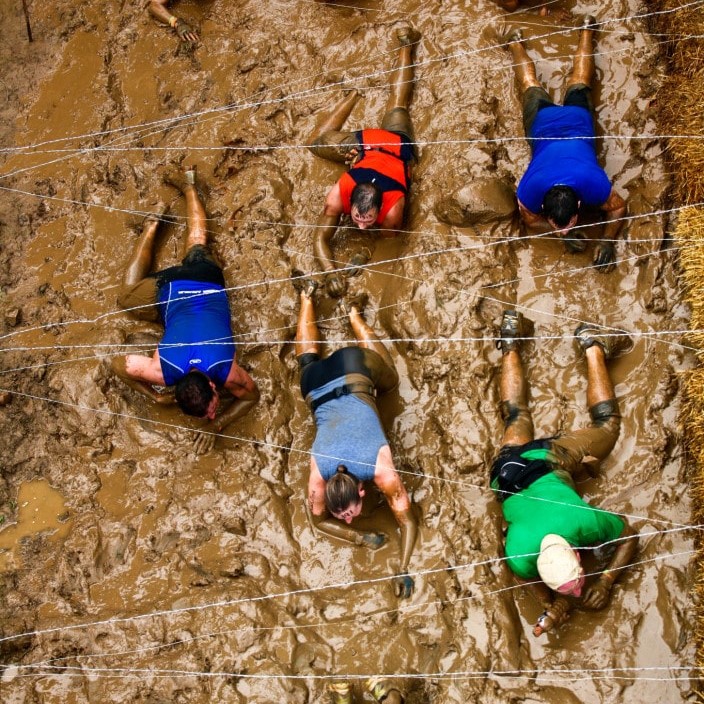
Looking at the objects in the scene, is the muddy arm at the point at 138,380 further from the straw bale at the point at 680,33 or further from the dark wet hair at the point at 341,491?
the straw bale at the point at 680,33

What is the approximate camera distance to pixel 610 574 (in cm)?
511

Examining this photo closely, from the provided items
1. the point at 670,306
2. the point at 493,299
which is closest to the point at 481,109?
the point at 493,299

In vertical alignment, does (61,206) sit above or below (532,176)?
above

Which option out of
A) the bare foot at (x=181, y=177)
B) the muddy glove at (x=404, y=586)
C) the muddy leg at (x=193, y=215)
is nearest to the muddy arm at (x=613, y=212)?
the muddy glove at (x=404, y=586)

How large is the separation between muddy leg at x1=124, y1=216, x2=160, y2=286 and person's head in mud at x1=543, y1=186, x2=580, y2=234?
12.2ft

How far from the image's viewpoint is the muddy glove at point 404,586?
5438 millimetres

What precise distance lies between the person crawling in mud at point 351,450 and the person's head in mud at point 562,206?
1.77m

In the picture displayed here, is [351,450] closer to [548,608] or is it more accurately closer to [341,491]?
[341,491]

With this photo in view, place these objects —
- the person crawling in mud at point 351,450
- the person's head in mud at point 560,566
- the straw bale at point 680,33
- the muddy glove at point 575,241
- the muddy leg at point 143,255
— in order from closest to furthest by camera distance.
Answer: the person's head in mud at point 560,566 < the person crawling in mud at point 351,450 < the muddy glove at point 575,241 < the straw bale at point 680,33 < the muddy leg at point 143,255

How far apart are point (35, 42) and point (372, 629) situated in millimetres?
7700

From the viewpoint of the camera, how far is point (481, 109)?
690cm

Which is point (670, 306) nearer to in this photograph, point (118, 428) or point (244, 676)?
point (244, 676)

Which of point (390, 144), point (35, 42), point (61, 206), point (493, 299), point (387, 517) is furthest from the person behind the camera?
point (35, 42)

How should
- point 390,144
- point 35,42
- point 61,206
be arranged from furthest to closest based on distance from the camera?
point 35,42, point 61,206, point 390,144
